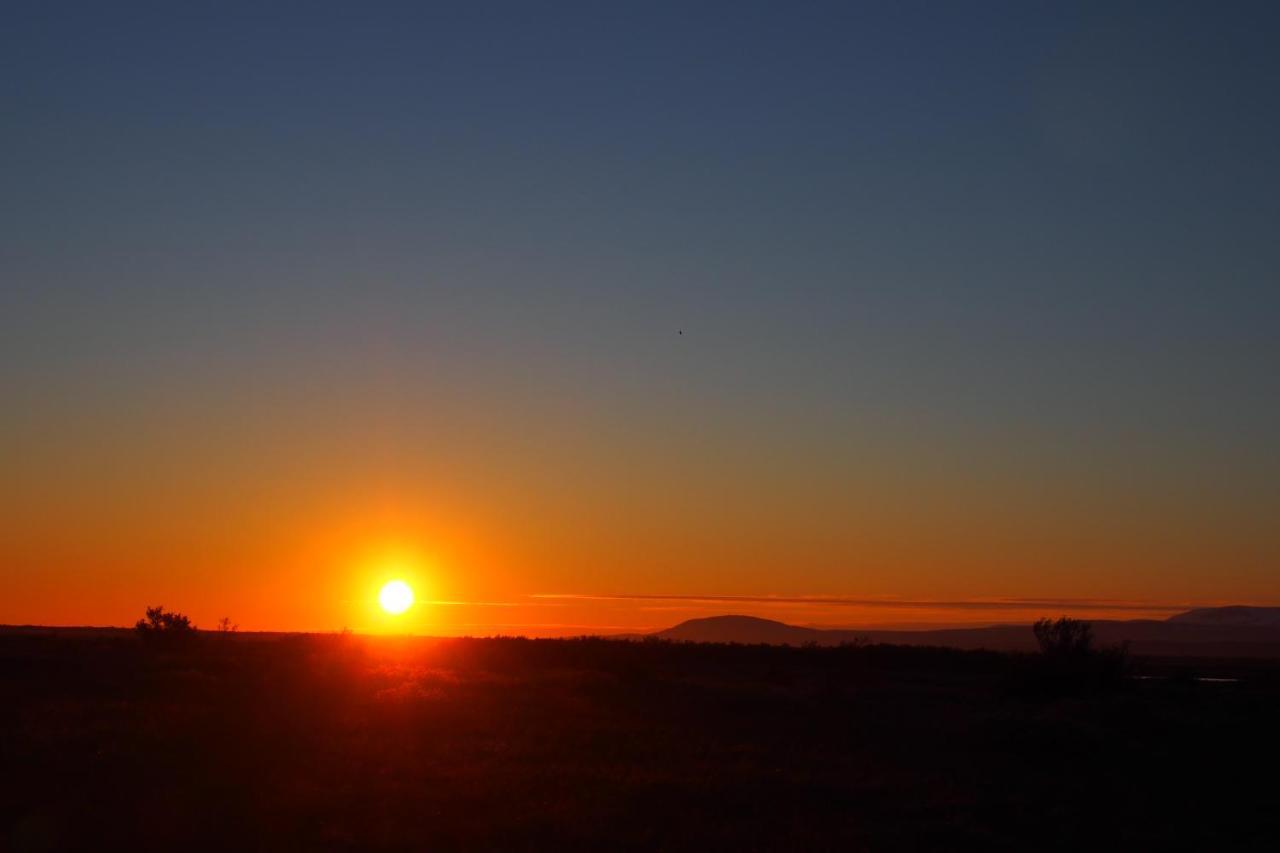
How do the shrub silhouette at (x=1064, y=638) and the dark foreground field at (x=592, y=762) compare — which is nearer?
the dark foreground field at (x=592, y=762)

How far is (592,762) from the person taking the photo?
2136cm

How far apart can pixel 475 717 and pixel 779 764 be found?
7392mm

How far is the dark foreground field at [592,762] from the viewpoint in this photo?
631 inches

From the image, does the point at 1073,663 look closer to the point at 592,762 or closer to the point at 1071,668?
the point at 1071,668

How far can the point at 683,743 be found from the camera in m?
23.8

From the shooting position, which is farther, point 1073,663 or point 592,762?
point 1073,663

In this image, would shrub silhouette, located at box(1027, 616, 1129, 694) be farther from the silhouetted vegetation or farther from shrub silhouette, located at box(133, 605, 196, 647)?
shrub silhouette, located at box(133, 605, 196, 647)

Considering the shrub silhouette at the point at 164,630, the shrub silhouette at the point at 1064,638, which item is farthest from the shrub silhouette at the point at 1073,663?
the shrub silhouette at the point at 164,630

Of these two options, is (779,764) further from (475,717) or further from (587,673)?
(587,673)

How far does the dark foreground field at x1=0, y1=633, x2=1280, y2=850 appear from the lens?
16.0 meters

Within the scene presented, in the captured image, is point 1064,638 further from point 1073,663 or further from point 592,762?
point 592,762

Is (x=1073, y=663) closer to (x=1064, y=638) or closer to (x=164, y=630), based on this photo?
(x=1064, y=638)

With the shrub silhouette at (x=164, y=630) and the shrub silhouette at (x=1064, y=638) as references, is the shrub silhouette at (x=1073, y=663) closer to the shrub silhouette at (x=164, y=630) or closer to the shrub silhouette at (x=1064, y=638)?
the shrub silhouette at (x=1064, y=638)

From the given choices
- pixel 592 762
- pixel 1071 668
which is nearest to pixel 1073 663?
pixel 1071 668
